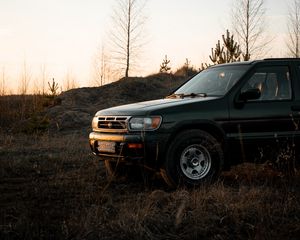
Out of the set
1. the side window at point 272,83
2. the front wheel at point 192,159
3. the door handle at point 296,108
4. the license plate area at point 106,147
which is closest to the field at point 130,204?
the front wheel at point 192,159

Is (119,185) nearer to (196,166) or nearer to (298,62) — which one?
(196,166)

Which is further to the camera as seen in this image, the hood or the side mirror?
the side mirror

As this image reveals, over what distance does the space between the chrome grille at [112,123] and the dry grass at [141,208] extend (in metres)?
0.82

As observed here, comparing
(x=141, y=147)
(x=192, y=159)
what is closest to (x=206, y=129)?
(x=192, y=159)

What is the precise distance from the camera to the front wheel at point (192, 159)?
6703mm

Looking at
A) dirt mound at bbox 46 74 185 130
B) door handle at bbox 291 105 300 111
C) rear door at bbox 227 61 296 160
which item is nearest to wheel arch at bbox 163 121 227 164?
rear door at bbox 227 61 296 160

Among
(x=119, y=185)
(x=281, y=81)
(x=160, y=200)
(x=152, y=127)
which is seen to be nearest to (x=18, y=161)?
(x=119, y=185)

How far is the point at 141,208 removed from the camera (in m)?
5.46

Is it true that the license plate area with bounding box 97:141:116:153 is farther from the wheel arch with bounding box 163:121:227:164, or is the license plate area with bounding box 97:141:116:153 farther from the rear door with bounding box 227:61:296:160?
the rear door with bounding box 227:61:296:160

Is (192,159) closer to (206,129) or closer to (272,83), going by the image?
(206,129)

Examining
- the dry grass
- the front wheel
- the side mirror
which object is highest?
the side mirror

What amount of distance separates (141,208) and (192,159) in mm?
1617

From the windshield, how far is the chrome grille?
1236 millimetres

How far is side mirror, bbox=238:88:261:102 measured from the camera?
276 inches
